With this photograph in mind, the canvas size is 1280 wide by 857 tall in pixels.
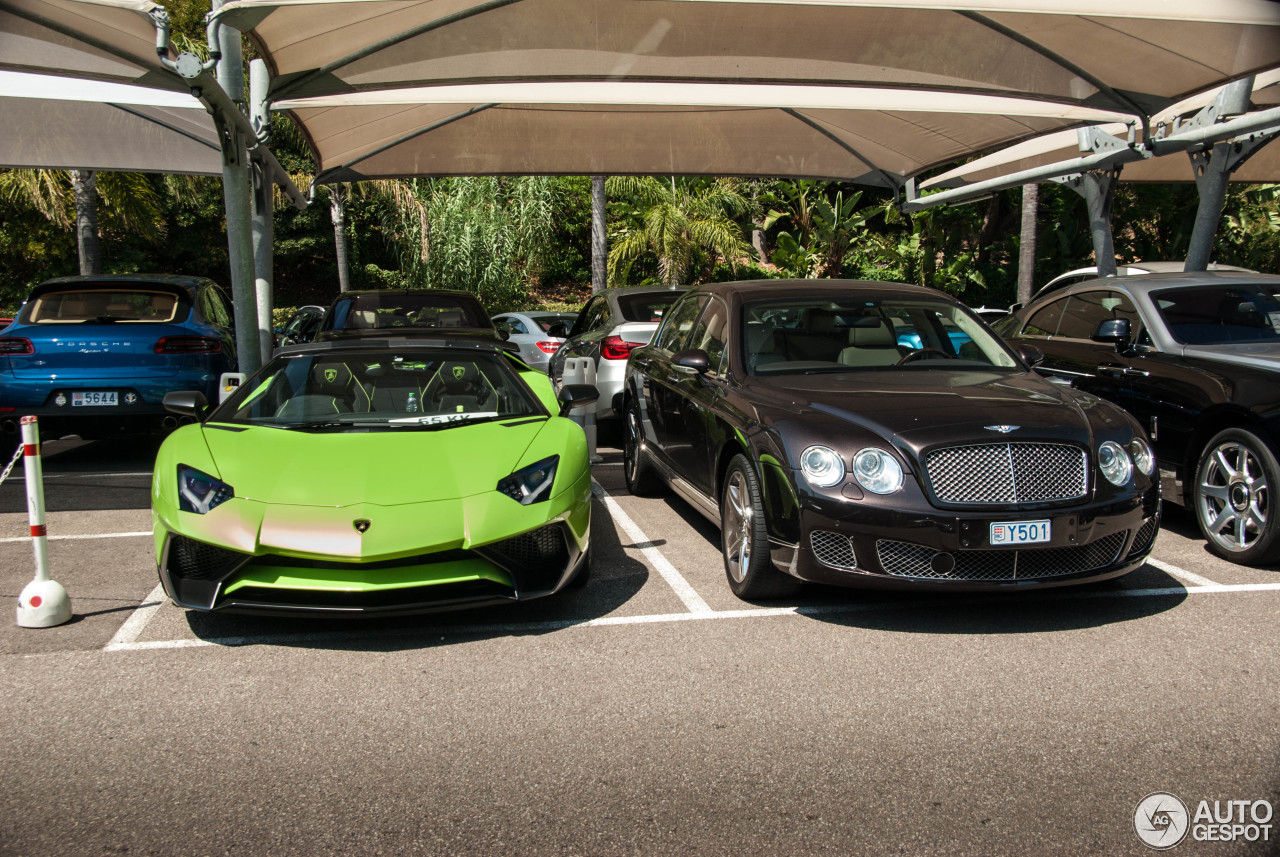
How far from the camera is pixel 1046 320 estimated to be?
331 inches

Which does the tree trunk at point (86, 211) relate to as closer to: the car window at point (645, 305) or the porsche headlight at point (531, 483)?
the car window at point (645, 305)

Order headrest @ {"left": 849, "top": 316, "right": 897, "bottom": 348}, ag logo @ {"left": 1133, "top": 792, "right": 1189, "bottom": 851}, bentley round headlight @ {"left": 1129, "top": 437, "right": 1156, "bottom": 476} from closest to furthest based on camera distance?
1. ag logo @ {"left": 1133, "top": 792, "right": 1189, "bottom": 851}
2. bentley round headlight @ {"left": 1129, "top": 437, "right": 1156, "bottom": 476}
3. headrest @ {"left": 849, "top": 316, "right": 897, "bottom": 348}

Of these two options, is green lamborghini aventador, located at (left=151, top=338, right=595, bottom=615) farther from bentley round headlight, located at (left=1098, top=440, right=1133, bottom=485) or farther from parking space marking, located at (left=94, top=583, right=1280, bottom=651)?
bentley round headlight, located at (left=1098, top=440, right=1133, bottom=485)

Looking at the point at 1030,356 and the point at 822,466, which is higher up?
the point at 1030,356

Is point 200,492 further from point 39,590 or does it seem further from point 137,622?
point 39,590

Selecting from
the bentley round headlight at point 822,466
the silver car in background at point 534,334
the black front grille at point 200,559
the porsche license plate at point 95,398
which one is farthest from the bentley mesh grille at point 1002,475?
the silver car in background at point 534,334

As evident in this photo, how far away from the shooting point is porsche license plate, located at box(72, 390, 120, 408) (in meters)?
8.91

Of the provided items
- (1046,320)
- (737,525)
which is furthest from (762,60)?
(737,525)

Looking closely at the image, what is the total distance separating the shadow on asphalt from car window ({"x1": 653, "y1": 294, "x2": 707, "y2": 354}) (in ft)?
7.68

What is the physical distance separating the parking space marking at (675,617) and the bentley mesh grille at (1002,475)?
0.82 metres

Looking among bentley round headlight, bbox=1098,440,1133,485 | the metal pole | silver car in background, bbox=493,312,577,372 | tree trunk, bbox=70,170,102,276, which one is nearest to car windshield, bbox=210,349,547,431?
bentley round headlight, bbox=1098,440,1133,485

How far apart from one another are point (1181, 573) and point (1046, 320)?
318cm

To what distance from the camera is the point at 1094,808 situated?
10.2 feet

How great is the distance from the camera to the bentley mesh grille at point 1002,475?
4582mm
